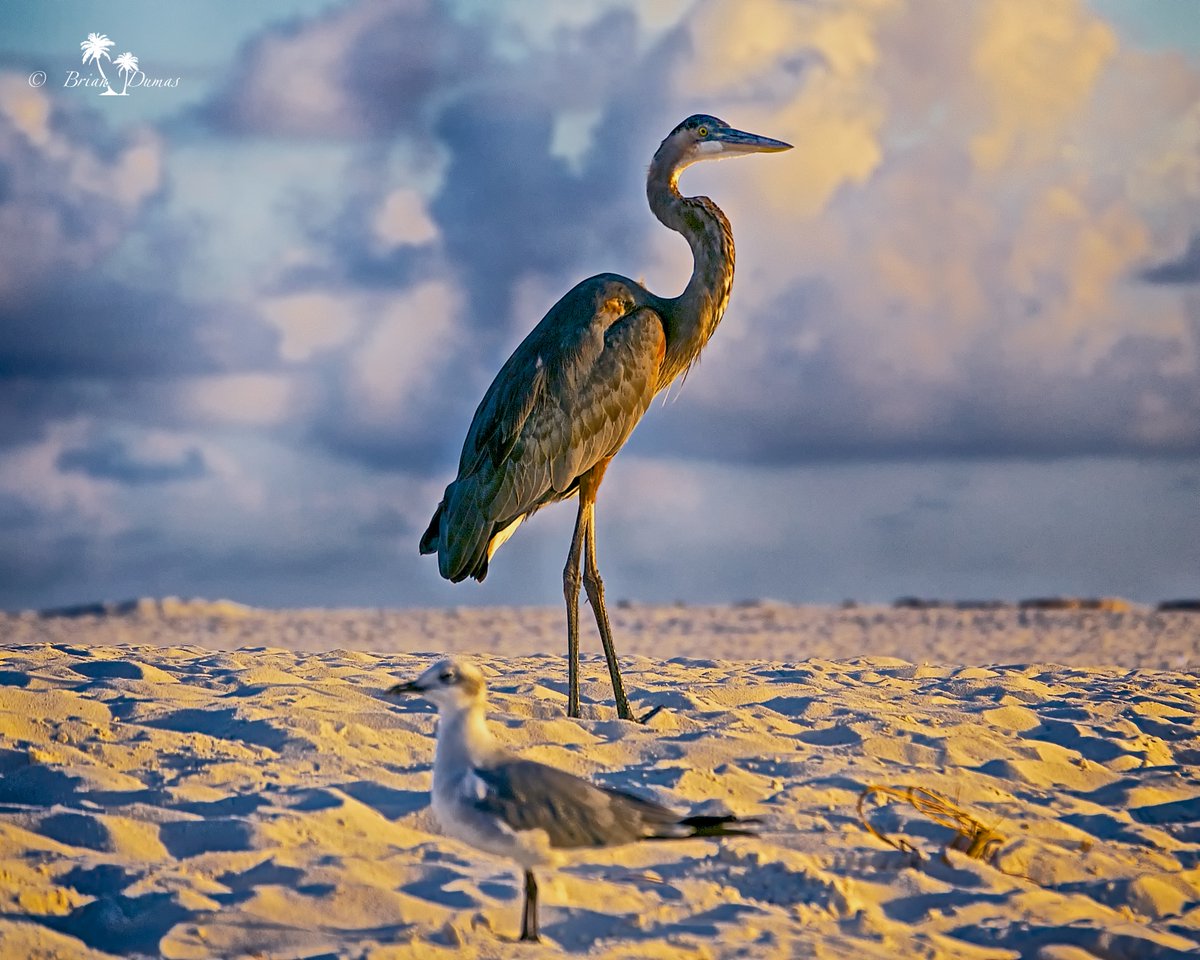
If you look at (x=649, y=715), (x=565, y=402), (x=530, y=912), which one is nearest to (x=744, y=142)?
(x=565, y=402)

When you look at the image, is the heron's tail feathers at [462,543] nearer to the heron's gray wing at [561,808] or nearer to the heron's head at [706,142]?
the heron's head at [706,142]

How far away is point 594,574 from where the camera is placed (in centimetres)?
824

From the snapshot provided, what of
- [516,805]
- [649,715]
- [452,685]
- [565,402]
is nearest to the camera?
[516,805]

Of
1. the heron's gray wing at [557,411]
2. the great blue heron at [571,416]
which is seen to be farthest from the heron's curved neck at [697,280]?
the heron's gray wing at [557,411]

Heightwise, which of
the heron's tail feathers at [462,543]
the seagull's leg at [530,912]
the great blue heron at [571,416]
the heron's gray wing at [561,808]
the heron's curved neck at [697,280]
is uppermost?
the heron's curved neck at [697,280]

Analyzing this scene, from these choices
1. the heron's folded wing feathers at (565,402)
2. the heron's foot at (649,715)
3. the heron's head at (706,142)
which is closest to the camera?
the heron's foot at (649,715)

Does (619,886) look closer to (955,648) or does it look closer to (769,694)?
(769,694)

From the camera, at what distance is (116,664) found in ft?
29.7

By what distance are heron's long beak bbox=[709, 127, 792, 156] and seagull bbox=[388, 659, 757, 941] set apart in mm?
4725

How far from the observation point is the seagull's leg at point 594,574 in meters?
7.89

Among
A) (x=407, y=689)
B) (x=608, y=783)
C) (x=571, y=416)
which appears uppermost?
(x=571, y=416)

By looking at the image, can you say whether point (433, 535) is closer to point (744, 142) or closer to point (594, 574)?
point (594, 574)

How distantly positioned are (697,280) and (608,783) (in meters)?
3.34

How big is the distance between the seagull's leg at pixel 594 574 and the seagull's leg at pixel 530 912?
298 cm
